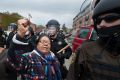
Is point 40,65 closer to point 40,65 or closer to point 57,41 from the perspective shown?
point 40,65

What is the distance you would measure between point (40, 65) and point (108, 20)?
2333mm

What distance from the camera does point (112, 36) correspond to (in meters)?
2.94

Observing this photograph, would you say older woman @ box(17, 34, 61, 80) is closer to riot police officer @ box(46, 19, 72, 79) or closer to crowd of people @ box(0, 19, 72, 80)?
crowd of people @ box(0, 19, 72, 80)

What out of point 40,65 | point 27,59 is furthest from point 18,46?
point 40,65

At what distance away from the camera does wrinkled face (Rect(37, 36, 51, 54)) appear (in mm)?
5368

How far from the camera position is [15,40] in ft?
15.4

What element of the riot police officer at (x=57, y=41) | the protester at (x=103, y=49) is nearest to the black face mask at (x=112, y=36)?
the protester at (x=103, y=49)

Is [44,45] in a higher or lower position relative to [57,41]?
higher

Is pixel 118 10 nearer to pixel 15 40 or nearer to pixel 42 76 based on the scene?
pixel 15 40

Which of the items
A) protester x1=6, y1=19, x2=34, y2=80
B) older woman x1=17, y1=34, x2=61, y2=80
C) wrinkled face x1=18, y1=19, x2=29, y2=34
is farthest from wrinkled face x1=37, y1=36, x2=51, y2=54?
wrinkled face x1=18, y1=19, x2=29, y2=34

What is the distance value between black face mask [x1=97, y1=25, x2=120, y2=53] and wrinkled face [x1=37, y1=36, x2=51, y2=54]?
8.01ft

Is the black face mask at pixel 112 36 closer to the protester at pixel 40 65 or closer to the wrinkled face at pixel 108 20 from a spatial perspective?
the wrinkled face at pixel 108 20

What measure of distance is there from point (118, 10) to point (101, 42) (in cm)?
28

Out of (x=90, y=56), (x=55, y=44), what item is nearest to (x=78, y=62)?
(x=90, y=56)
